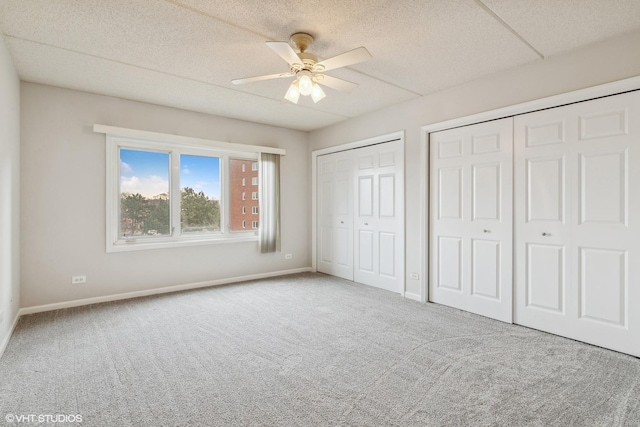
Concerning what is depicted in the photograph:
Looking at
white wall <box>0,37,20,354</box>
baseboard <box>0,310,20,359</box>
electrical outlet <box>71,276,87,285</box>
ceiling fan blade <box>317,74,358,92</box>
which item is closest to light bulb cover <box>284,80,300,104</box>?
ceiling fan blade <box>317,74,358,92</box>

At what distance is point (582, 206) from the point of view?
2879mm

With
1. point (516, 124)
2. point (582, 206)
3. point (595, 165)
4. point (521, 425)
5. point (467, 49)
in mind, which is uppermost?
point (467, 49)

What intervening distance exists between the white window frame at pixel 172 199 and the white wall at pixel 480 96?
191 cm

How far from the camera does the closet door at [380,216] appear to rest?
4488 millimetres

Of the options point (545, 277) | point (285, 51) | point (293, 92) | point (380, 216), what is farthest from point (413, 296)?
point (285, 51)

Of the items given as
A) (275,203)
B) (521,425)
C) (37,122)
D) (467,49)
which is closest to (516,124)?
(467,49)

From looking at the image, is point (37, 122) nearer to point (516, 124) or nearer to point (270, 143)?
point (270, 143)

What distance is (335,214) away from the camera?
5.58 m

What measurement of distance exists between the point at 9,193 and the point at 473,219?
470 centimetres

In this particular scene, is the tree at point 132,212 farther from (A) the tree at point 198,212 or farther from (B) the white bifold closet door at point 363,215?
(B) the white bifold closet door at point 363,215

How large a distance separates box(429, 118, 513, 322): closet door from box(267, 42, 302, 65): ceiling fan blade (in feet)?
7.26

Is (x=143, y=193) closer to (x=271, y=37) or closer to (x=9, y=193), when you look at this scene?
(x=9, y=193)

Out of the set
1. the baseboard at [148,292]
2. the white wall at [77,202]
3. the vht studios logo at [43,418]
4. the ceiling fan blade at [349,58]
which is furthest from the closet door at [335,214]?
the vht studios logo at [43,418]

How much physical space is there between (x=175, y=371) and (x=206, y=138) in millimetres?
3395
